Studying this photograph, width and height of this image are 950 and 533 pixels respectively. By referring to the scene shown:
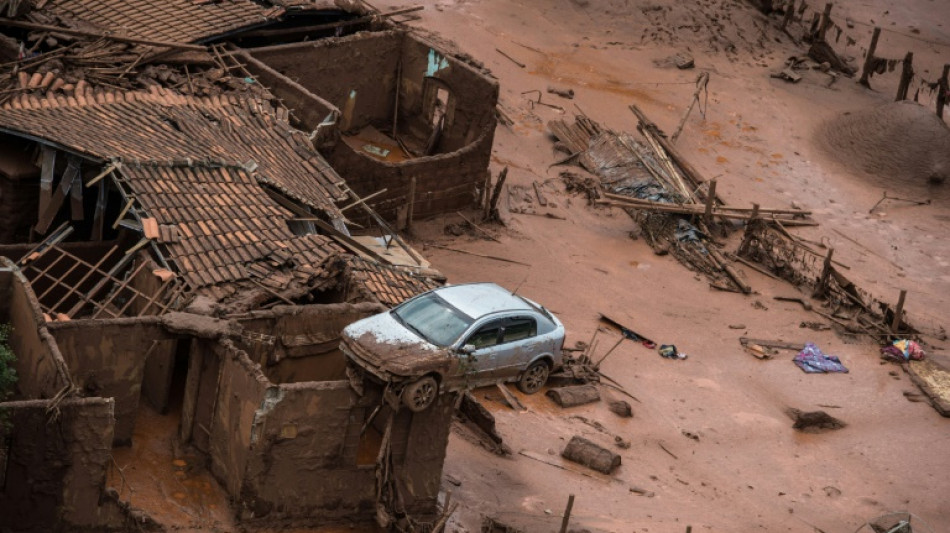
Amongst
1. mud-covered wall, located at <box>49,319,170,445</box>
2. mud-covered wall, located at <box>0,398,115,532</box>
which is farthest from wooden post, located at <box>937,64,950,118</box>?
mud-covered wall, located at <box>0,398,115,532</box>

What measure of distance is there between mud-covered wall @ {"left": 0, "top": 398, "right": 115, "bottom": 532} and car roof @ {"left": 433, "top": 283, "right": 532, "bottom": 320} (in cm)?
692

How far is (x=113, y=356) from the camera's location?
63.3ft

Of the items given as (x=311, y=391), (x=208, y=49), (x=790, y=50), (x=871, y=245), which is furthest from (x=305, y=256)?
(x=790, y=50)

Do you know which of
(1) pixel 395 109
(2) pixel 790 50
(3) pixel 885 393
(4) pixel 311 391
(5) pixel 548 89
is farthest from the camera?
(2) pixel 790 50

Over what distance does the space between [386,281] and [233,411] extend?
5.21m

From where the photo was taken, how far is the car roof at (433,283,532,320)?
23.1 meters

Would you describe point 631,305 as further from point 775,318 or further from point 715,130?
point 715,130

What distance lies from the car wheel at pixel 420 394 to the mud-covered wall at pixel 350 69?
12530 millimetres

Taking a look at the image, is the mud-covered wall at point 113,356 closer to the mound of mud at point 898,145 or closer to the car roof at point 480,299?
the car roof at point 480,299

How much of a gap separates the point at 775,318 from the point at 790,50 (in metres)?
16.3

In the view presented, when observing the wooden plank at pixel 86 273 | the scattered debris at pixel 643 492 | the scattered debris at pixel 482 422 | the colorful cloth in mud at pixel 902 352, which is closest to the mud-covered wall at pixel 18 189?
the wooden plank at pixel 86 273

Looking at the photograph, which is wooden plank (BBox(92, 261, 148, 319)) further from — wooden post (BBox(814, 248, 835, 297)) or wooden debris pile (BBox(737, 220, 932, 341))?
wooden post (BBox(814, 248, 835, 297))

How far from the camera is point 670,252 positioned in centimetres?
3272

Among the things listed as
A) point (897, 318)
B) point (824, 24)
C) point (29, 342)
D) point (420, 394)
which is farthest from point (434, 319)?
point (824, 24)
